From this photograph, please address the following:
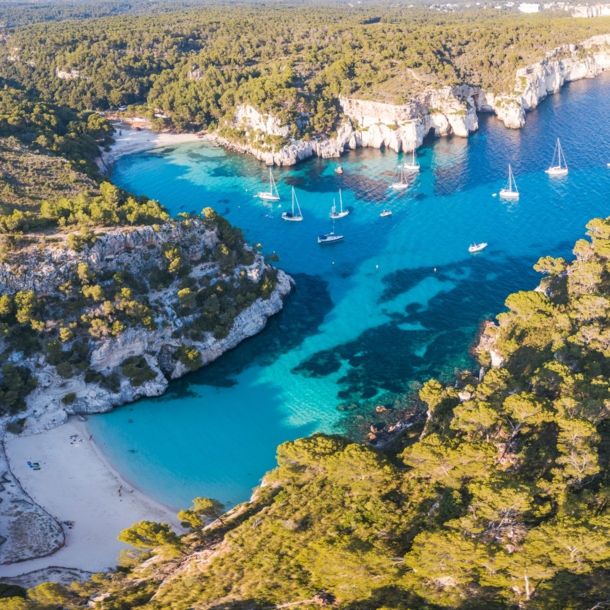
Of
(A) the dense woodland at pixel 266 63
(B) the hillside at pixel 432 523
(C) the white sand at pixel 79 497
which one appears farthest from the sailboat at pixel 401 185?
(C) the white sand at pixel 79 497

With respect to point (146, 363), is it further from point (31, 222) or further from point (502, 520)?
point (502, 520)

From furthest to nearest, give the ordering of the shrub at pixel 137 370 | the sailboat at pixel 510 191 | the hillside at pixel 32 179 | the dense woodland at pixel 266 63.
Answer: the dense woodland at pixel 266 63 < the sailboat at pixel 510 191 < the hillside at pixel 32 179 < the shrub at pixel 137 370

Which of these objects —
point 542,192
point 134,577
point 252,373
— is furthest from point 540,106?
point 134,577

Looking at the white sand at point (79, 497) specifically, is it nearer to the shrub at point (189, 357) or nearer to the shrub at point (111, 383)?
the shrub at point (111, 383)

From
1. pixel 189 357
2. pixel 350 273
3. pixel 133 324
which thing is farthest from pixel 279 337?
pixel 350 273

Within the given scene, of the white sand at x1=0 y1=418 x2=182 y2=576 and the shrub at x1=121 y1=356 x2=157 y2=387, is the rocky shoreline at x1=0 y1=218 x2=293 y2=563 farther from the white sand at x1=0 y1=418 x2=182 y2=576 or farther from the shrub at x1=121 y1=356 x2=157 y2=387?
the white sand at x1=0 y1=418 x2=182 y2=576

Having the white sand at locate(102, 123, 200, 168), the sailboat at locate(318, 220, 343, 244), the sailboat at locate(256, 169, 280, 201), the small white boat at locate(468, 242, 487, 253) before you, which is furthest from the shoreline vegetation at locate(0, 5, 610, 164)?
the small white boat at locate(468, 242, 487, 253)
